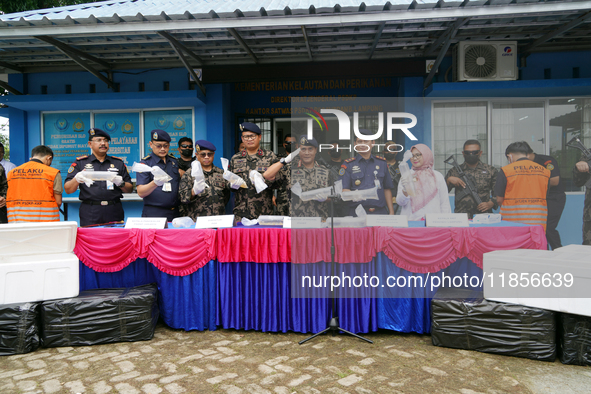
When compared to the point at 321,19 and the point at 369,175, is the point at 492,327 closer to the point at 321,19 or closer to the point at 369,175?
the point at 369,175

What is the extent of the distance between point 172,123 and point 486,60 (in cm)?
472

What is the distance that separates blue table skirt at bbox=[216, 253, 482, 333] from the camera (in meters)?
2.93

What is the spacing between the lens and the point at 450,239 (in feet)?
9.39

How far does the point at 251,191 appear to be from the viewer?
11.9 ft

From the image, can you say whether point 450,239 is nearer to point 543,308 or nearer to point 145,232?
point 543,308

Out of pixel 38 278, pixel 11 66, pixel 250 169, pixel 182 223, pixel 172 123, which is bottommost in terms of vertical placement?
pixel 38 278

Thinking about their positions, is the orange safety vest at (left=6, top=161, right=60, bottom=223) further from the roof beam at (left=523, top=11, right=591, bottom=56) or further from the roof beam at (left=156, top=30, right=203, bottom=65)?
the roof beam at (left=523, top=11, right=591, bottom=56)

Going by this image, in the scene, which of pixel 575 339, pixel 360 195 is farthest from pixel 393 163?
pixel 575 339

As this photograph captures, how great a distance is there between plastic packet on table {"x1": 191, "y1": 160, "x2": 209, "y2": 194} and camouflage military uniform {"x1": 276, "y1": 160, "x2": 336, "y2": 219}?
856 mm

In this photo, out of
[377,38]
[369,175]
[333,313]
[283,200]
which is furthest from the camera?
[377,38]

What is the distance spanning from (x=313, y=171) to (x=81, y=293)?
7.50 ft

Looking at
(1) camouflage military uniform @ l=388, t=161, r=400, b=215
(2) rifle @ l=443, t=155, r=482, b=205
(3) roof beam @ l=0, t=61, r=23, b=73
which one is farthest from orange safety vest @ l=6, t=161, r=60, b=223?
(2) rifle @ l=443, t=155, r=482, b=205

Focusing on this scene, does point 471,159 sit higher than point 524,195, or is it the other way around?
point 471,159

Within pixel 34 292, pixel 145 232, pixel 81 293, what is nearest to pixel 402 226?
pixel 145 232
